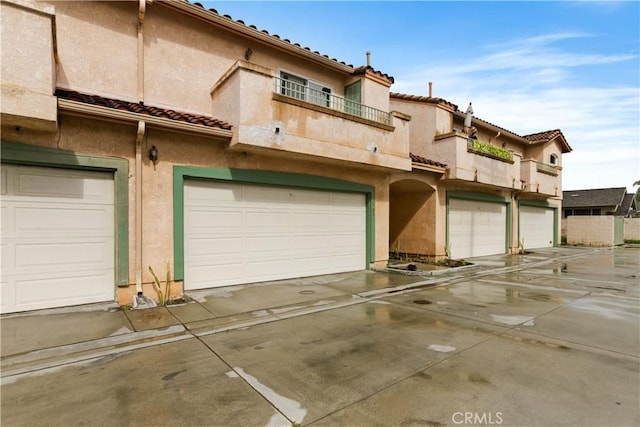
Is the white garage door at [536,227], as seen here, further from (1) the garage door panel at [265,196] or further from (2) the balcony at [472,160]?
(1) the garage door panel at [265,196]

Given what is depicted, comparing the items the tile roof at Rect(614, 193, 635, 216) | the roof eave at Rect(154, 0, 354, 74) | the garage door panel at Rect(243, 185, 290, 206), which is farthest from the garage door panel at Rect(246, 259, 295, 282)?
the tile roof at Rect(614, 193, 635, 216)

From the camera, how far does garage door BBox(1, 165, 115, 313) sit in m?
5.82

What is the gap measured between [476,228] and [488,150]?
3649mm

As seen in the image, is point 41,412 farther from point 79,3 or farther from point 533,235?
point 533,235

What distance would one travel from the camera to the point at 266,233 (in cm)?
886

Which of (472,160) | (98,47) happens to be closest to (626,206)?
(472,160)

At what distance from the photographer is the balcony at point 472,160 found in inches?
511

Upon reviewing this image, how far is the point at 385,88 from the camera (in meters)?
11.2

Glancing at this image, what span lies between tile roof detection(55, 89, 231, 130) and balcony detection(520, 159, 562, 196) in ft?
53.9

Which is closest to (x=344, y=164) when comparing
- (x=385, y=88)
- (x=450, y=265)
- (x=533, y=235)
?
(x=385, y=88)

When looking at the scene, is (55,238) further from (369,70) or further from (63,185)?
(369,70)

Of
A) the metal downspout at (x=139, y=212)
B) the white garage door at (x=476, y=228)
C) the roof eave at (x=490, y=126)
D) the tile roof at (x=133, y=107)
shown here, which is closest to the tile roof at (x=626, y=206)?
the roof eave at (x=490, y=126)

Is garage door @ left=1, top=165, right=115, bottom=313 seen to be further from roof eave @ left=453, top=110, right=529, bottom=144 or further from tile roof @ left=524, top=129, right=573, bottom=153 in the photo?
tile roof @ left=524, top=129, right=573, bottom=153

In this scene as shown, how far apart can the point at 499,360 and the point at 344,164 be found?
22.1 ft
